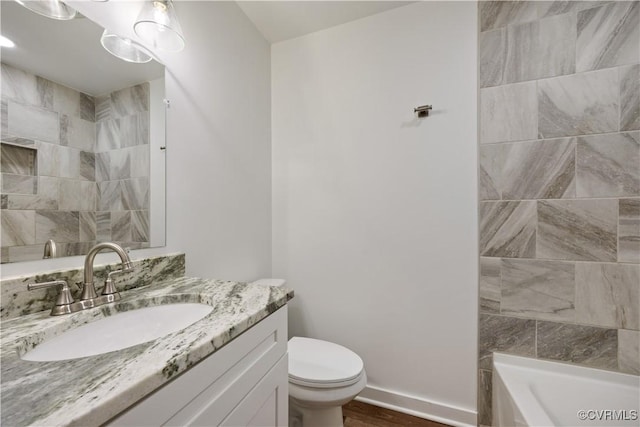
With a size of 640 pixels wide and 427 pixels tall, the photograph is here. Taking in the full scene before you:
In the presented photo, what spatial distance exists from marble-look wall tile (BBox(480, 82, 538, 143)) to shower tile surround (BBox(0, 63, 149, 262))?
166 cm

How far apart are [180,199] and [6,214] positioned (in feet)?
1.80

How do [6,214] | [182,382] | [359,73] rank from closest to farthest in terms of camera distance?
[182,382] → [6,214] → [359,73]

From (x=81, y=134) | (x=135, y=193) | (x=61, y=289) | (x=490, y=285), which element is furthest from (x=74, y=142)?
(x=490, y=285)

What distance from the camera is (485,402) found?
1.42 meters

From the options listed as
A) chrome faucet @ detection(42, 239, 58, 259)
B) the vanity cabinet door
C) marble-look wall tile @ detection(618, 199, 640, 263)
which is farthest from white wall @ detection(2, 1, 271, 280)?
marble-look wall tile @ detection(618, 199, 640, 263)

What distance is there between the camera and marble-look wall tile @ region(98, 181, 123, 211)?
927mm

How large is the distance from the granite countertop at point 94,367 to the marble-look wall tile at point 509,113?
56.4 inches

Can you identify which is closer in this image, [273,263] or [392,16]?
[392,16]

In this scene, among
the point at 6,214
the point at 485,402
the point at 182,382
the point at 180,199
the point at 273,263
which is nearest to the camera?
the point at 182,382

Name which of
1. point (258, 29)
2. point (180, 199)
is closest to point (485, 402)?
point (180, 199)

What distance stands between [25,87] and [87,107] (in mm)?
148

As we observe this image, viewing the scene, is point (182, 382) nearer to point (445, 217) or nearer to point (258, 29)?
point (445, 217)

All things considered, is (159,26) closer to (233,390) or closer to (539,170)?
(233,390)

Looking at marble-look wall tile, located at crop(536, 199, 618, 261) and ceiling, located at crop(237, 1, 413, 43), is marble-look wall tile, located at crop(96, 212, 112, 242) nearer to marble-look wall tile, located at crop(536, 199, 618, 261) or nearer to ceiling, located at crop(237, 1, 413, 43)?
ceiling, located at crop(237, 1, 413, 43)
